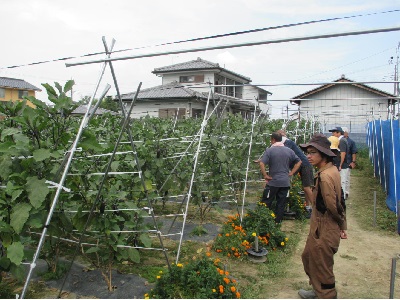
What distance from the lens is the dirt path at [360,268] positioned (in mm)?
4090

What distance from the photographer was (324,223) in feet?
11.3

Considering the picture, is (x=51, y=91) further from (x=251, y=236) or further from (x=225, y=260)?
(x=251, y=236)

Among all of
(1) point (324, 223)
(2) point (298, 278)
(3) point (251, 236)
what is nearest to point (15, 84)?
(3) point (251, 236)

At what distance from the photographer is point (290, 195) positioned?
7336mm

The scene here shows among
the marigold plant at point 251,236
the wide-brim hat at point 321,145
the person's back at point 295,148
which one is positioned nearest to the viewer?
the wide-brim hat at point 321,145

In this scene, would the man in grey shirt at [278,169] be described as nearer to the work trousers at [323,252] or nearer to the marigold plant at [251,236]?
the marigold plant at [251,236]

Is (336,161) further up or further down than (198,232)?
further up

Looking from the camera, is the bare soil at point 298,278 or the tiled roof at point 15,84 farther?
the tiled roof at point 15,84

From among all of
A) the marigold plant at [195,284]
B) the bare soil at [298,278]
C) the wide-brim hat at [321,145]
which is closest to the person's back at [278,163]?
the bare soil at [298,278]

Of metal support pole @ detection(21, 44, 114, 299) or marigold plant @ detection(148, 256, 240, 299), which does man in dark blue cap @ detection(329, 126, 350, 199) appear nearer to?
marigold plant @ detection(148, 256, 240, 299)

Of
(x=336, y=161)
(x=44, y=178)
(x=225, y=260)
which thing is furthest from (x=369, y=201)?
(x=44, y=178)

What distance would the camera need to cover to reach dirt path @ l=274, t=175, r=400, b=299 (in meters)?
4.09

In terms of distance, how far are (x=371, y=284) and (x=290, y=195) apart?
3.13 m

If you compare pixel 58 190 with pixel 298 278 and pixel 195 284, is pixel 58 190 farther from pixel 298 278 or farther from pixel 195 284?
pixel 298 278
